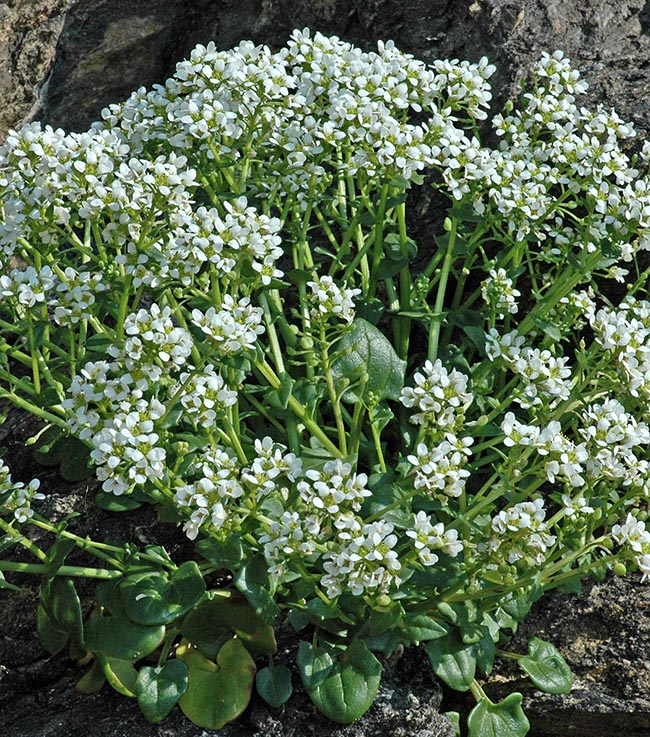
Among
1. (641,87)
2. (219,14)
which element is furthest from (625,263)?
(219,14)

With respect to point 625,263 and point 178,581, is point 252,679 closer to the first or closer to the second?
point 178,581

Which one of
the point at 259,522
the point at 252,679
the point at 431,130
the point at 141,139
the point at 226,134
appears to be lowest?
the point at 252,679

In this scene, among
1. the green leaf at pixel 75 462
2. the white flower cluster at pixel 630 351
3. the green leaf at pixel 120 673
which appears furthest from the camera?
the green leaf at pixel 75 462

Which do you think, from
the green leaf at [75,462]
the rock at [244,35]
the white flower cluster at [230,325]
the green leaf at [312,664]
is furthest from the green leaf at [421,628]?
the rock at [244,35]

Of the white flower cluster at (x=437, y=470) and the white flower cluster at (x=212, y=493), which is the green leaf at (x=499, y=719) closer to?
the white flower cluster at (x=437, y=470)

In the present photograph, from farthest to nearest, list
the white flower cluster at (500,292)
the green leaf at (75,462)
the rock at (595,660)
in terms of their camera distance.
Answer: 1. the green leaf at (75,462)
2. the white flower cluster at (500,292)
3. the rock at (595,660)

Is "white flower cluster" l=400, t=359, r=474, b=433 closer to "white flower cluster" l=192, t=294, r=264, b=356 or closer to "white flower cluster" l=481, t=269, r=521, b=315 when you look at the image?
"white flower cluster" l=192, t=294, r=264, b=356

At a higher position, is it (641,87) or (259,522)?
(641,87)
